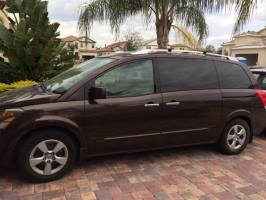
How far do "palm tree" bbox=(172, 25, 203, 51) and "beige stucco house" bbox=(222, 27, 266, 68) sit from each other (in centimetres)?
2563

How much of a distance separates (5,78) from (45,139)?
6474 mm

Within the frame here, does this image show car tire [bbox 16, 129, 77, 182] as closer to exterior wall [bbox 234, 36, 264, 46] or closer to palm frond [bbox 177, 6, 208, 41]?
palm frond [bbox 177, 6, 208, 41]

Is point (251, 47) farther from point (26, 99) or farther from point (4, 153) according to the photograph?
point (4, 153)

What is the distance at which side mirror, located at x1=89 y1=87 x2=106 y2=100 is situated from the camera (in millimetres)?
4031

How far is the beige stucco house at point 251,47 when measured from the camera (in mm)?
34156

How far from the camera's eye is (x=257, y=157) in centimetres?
527

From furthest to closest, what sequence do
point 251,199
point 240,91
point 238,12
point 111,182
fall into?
point 238,12
point 240,91
point 111,182
point 251,199

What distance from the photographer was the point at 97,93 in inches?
160

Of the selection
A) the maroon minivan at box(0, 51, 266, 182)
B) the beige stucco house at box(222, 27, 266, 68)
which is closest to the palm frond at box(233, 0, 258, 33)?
the maroon minivan at box(0, 51, 266, 182)

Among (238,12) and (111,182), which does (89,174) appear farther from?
(238,12)

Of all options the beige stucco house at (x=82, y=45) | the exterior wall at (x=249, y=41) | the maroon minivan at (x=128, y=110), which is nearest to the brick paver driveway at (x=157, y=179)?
the maroon minivan at (x=128, y=110)

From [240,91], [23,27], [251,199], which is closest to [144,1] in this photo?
[23,27]

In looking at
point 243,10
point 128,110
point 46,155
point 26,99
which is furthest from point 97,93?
point 243,10

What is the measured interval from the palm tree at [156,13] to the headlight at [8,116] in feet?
19.5
